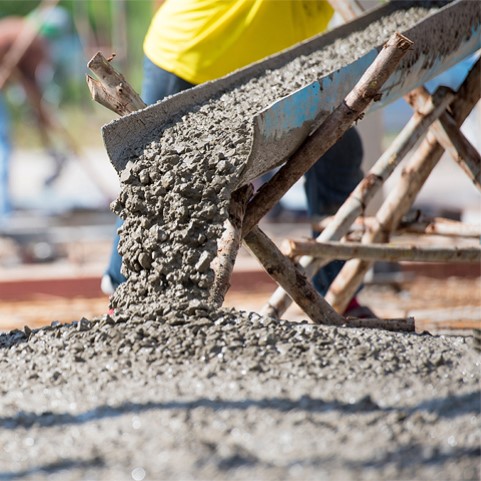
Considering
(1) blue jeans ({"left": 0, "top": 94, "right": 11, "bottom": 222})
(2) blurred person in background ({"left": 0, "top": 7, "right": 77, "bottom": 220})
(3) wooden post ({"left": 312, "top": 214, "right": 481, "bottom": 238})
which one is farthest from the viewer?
(2) blurred person in background ({"left": 0, "top": 7, "right": 77, "bottom": 220})

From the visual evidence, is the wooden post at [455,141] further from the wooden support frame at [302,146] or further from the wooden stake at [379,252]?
the wooden support frame at [302,146]

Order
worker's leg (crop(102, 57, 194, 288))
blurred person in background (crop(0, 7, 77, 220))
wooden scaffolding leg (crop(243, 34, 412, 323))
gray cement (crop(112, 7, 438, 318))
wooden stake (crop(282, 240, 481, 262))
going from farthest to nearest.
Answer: blurred person in background (crop(0, 7, 77, 220))
worker's leg (crop(102, 57, 194, 288))
wooden stake (crop(282, 240, 481, 262))
wooden scaffolding leg (crop(243, 34, 412, 323))
gray cement (crop(112, 7, 438, 318))

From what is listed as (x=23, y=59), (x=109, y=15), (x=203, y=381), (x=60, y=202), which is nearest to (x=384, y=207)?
(x=203, y=381)

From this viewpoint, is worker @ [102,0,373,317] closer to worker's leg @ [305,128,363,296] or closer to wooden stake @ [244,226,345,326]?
worker's leg @ [305,128,363,296]

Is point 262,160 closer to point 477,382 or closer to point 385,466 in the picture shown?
point 477,382

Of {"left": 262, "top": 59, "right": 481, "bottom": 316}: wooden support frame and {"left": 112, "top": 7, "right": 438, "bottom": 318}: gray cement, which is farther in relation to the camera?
{"left": 262, "top": 59, "right": 481, "bottom": 316}: wooden support frame

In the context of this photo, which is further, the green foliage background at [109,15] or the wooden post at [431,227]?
the green foliage background at [109,15]

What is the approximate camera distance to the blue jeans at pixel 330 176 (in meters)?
3.94

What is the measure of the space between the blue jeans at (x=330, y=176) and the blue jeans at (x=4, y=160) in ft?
15.0

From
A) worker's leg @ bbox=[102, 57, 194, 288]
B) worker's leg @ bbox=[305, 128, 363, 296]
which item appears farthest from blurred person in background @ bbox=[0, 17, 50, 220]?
worker's leg @ bbox=[102, 57, 194, 288]

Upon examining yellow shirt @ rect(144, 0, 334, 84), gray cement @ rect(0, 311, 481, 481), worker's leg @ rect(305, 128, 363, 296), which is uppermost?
yellow shirt @ rect(144, 0, 334, 84)

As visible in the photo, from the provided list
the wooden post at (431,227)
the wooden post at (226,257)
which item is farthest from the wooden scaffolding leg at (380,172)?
the wooden post at (226,257)

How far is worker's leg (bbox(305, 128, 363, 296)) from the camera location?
4137mm

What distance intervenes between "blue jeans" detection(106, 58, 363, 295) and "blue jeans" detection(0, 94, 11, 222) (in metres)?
4.59
